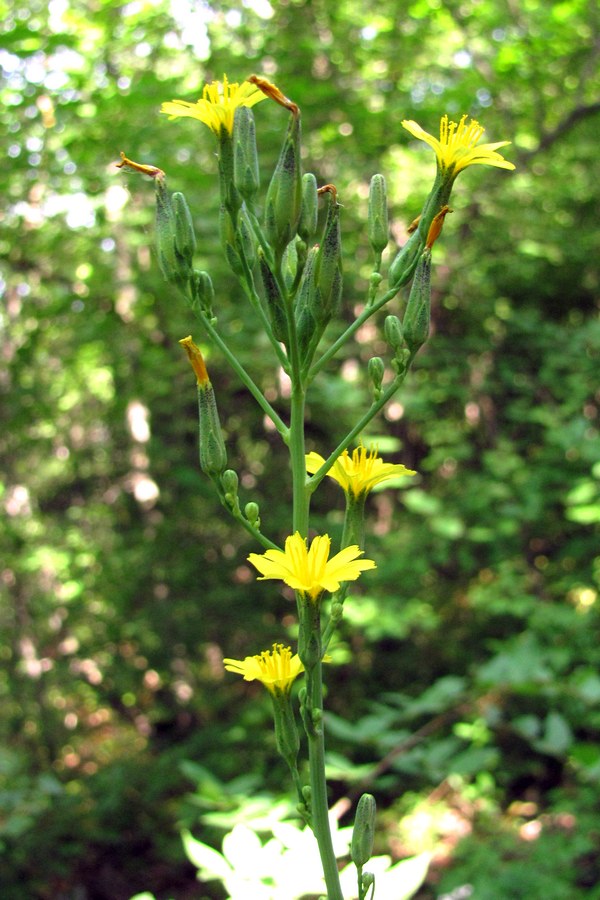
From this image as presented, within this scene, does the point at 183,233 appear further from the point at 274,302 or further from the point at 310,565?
the point at 310,565

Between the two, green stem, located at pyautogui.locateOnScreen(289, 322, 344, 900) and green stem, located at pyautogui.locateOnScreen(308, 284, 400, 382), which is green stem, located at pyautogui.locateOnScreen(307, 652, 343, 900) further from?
green stem, located at pyautogui.locateOnScreen(308, 284, 400, 382)

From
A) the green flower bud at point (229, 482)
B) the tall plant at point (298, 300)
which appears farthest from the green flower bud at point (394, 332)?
the green flower bud at point (229, 482)

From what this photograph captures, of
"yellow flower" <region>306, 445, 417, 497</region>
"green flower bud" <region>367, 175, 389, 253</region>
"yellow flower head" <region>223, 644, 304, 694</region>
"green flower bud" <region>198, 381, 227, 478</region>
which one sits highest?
"green flower bud" <region>367, 175, 389, 253</region>

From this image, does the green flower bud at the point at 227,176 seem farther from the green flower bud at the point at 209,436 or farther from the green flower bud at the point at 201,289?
the green flower bud at the point at 209,436

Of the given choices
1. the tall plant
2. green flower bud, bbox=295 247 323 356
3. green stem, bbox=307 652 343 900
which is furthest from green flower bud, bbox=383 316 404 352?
green stem, bbox=307 652 343 900

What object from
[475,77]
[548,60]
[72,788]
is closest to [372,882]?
[72,788]

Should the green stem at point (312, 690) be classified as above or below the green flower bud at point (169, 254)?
below
